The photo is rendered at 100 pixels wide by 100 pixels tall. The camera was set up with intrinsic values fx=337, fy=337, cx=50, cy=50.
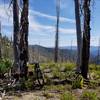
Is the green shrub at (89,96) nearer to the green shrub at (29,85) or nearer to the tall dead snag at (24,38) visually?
the green shrub at (29,85)

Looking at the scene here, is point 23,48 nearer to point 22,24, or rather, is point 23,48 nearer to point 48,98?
point 22,24

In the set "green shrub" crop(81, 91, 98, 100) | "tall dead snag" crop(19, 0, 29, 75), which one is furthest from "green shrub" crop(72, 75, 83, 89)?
"tall dead snag" crop(19, 0, 29, 75)

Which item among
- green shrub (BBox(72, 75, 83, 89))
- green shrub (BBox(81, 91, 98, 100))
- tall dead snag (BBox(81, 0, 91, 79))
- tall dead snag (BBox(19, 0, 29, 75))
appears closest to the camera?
green shrub (BBox(81, 91, 98, 100))

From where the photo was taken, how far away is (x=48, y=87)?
41.4 ft

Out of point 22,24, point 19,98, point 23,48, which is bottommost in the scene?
point 19,98

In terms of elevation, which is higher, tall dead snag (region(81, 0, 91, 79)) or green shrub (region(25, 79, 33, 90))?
tall dead snag (region(81, 0, 91, 79))

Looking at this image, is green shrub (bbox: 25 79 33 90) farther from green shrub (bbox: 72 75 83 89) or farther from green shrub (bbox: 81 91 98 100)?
green shrub (bbox: 81 91 98 100)

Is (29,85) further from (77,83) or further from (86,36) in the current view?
(86,36)

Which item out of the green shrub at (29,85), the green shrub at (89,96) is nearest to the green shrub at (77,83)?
the green shrub at (29,85)

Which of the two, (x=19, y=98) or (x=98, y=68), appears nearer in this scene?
(x=19, y=98)

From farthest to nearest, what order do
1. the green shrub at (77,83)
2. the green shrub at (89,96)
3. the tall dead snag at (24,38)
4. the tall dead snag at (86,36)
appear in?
the tall dead snag at (86,36), the tall dead snag at (24,38), the green shrub at (77,83), the green shrub at (89,96)

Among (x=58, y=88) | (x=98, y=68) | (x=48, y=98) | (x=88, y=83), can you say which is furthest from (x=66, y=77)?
(x=98, y=68)

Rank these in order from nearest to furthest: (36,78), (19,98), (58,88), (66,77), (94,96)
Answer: (94,96)
(19,98)
(58,88)
(36,78)
(66,77)

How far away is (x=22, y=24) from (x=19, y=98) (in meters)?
3.97
